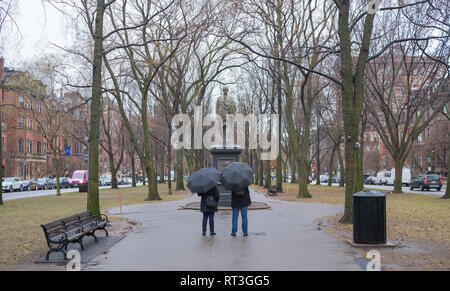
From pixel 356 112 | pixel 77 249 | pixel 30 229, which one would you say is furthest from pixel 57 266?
pixel 356 112

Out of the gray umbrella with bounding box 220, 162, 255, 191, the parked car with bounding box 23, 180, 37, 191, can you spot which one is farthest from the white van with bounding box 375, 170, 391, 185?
the gray umbrella with bounding box 220, 162, 255, 191

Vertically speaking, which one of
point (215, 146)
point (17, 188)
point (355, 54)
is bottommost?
point (17, 188)

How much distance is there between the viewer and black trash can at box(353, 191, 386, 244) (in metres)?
9.79

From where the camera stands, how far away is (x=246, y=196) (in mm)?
11375

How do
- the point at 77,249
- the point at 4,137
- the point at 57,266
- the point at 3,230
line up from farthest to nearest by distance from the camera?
the point at 4,137
the point at 3,230
the point at 77,249
the point at 57,266

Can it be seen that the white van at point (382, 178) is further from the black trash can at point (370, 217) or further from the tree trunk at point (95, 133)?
the black trash can at point (370, 217)

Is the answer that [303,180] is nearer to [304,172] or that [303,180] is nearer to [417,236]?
[304,172]

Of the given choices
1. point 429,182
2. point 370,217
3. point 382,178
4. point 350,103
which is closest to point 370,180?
point 382,178

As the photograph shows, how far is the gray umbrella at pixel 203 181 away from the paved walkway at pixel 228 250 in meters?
1.19

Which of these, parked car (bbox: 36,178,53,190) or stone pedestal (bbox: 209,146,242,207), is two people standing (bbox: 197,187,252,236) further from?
parked car (bbox: 36,178,53,190)

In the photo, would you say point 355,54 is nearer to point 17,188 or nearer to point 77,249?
point 77,249

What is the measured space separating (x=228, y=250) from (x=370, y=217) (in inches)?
125

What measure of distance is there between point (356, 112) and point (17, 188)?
44901 mm

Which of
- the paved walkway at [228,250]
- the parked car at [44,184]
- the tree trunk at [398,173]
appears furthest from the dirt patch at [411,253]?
the parked car at [44,184]
